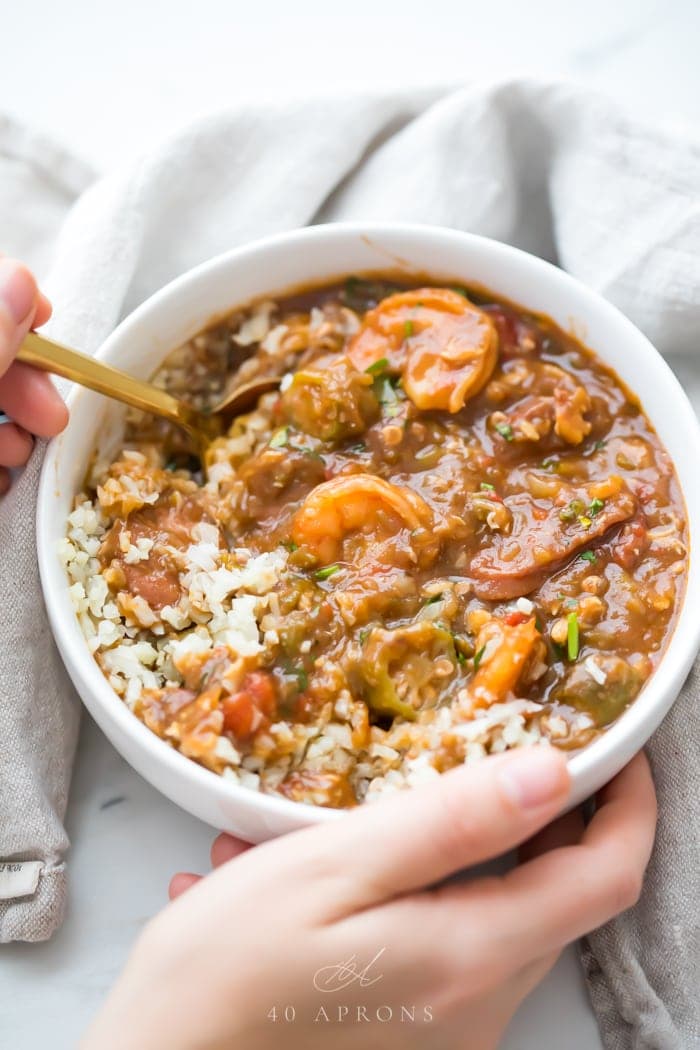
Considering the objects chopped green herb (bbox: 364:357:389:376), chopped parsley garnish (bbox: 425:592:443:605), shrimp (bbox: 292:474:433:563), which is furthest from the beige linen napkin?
chopped parsley garnish (bbox: 425:592:443:605)

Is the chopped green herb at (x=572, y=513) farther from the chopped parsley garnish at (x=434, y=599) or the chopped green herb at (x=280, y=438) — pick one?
the chopped green herb at (x=280, y=438)

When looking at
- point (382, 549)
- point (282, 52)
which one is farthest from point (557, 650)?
point (282, 52)

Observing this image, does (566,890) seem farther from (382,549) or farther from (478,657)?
(382,549)

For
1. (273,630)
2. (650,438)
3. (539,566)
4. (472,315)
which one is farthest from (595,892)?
(472,315)

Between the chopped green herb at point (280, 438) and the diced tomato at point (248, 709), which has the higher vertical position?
the chopped green herb at point (280, 438)

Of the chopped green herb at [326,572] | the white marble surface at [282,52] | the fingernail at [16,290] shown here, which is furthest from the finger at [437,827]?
the white marble surface at [282,52]

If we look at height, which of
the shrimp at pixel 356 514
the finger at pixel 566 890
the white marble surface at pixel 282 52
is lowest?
the finger at pixel 566 890

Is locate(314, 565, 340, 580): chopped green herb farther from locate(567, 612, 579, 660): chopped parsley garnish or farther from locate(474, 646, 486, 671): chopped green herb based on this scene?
locate(567, 612, 579, 660): chopped parsley garnish

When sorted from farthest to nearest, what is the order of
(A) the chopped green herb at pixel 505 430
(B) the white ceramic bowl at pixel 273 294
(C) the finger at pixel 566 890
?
(A) the chopped green herb at pixel 505 430
(B) the white ceramic bowl at pixel 273 294
(C) the finger at pixel 566 890
